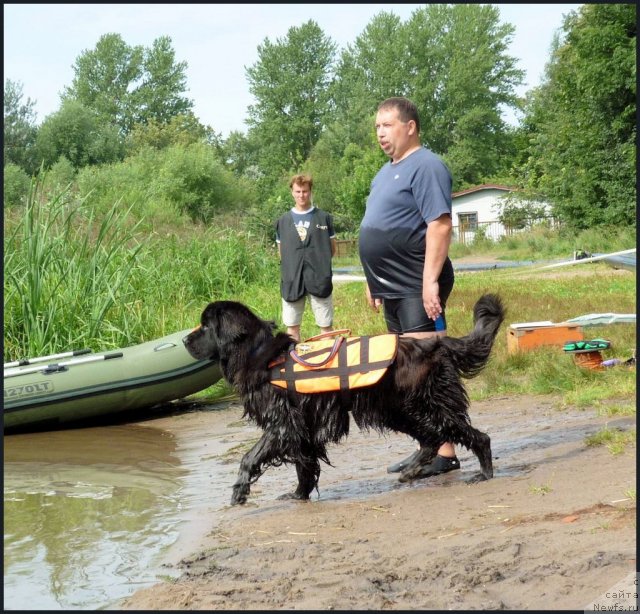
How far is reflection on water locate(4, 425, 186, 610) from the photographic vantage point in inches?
170

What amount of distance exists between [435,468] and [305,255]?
406 cm

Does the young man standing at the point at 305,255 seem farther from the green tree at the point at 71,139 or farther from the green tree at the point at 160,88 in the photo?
the green tree at the point at 160,88

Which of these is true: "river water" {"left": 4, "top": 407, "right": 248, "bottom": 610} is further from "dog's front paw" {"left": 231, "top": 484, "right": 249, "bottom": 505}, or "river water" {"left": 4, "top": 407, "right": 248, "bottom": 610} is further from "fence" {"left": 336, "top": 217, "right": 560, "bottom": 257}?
"fence" {"left": 336, "top": 217, "right": 560, "bottom": 257}

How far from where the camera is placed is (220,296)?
15250 mm

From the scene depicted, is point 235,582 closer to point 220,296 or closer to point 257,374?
point 257,374

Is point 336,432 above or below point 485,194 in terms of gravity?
below

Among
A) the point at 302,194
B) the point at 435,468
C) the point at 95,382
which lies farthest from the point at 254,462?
the point at 302,194

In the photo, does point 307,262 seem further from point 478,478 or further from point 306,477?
point 478,478

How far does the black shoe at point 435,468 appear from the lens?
5.65m

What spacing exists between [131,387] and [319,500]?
3888 mm

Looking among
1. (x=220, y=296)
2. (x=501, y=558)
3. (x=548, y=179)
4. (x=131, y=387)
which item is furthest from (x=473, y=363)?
(x=548, y=179)

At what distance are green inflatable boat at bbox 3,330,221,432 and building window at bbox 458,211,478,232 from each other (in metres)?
48.8

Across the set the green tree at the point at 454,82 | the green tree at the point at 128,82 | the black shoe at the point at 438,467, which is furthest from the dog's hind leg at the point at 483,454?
the green tree at the point at 128,82

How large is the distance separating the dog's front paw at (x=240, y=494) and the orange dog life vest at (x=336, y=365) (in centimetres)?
66
